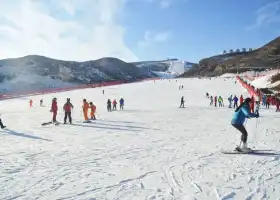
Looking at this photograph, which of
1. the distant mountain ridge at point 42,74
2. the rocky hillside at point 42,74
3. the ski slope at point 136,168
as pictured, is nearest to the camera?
the ski slope at point 136,168

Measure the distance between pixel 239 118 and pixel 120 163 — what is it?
3847mm

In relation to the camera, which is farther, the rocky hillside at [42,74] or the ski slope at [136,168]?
the rocky hillside at [42,74]

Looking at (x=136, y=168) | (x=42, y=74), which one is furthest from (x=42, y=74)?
(x=136, y=168)

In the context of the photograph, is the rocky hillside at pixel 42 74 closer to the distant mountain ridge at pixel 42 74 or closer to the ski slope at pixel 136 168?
the distant mountain ridge at pixel 42 74

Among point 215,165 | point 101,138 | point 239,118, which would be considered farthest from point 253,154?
point 101,138

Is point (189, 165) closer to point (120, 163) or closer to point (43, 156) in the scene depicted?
point (120, 163)

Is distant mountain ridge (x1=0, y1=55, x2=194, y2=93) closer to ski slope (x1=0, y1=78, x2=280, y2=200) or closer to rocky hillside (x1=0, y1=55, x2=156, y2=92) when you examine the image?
rocky hillside (x1=0, y1=55, x2=156, y2=92)

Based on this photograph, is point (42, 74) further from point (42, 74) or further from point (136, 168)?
point (136, 168)

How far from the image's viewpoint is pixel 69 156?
9.38m

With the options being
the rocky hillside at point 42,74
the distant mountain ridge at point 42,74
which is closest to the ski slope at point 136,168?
the distant mountain ridge at point 42,74

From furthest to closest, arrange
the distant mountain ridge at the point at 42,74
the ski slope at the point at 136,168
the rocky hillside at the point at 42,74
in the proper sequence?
1. the rocky hillside at the point at 42,74
2. the distant mountain ridge at the point at 42,74
3. the ski slope at the point at 136,168

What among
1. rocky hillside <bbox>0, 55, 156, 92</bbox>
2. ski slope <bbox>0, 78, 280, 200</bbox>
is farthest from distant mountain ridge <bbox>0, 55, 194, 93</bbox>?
ski slope <bbox>0, 78, 280, 200</bbox>

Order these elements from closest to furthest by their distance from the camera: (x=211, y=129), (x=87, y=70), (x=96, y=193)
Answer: (x=96, y=193)
(x=211, y=129)
(x=87, y=70)

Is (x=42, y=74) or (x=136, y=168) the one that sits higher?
(x=42, y=74)
